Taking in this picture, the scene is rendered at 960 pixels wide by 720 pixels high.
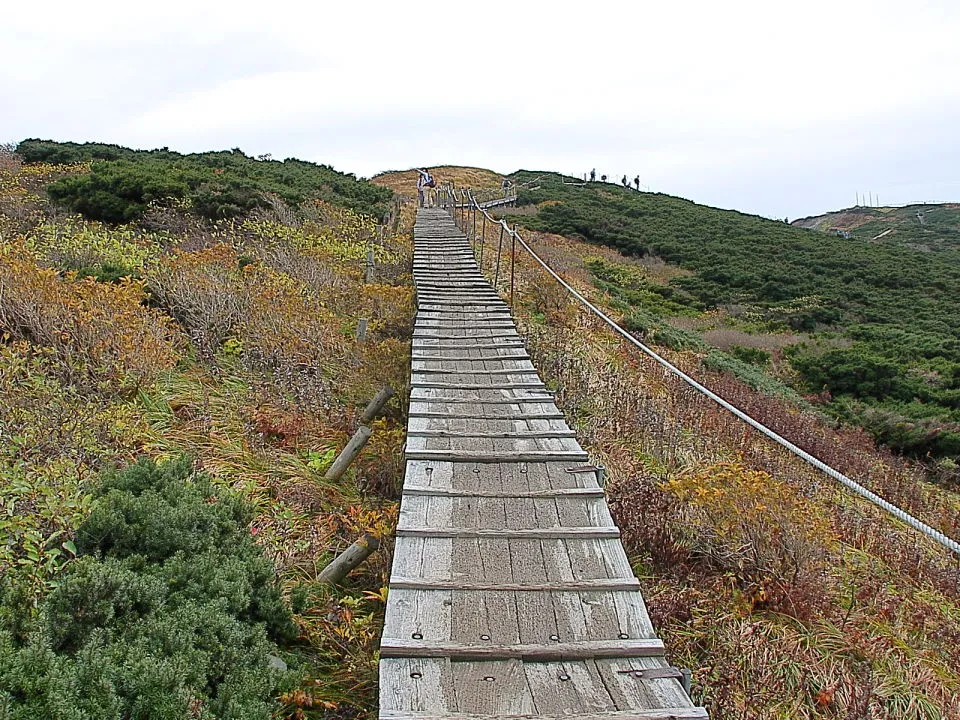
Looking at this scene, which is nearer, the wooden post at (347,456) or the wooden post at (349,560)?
the wooden post at (349,560)

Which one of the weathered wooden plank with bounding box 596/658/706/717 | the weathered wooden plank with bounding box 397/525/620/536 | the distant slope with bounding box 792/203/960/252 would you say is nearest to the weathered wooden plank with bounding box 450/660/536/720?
the weathered wooden plank with bounding box 596/658/706/717

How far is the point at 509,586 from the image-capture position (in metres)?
2.85

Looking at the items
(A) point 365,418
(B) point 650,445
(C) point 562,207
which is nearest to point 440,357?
(A) point 365,418

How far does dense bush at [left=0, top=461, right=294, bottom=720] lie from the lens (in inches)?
75.7

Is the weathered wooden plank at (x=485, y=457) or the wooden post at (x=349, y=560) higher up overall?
the weathered wooden plank at (x=485, y=457)

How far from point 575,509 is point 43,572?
2.39 metres

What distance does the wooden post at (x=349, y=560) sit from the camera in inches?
142

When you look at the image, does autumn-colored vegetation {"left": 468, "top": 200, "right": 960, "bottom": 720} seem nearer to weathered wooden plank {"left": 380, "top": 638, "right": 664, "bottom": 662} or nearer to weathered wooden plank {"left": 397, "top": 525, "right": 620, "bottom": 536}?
weathered wooden plank {"left": 397, "top": 525, "right": 620, "bottom": 536}

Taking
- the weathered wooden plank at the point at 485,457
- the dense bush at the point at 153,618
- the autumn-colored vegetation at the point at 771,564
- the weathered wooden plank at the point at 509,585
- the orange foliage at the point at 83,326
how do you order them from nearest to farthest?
the dense bush at the point at 153,618
the weathered wooden plank at the point at 509,585
the autumn-colored vegetation at the point at 771,564
the weathered wooden plank at the point at 485,457
the orange foliage at the point at 83,326

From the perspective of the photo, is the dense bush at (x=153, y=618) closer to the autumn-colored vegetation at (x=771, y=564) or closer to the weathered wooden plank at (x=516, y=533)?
the weathered wooden plank at (x=516, y=533)

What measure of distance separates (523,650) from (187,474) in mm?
1991

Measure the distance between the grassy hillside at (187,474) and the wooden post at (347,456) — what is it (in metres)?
0.08

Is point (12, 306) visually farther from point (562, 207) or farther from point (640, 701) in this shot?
point (562, 207)

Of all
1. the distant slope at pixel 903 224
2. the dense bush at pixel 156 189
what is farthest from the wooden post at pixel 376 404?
the distant slope at pixel 903 224
